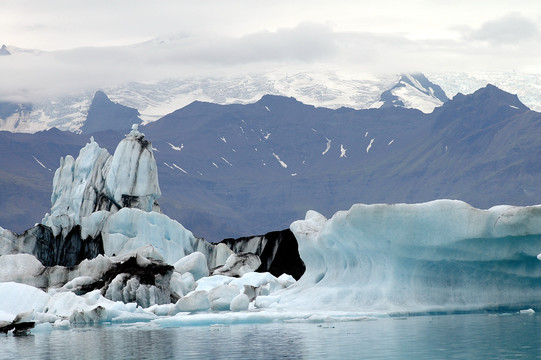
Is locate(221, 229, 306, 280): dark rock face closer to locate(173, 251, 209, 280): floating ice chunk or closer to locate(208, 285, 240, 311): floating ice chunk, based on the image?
locate(173, 251, 209, 280): floating ice chunk

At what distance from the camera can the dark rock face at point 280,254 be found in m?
64.0

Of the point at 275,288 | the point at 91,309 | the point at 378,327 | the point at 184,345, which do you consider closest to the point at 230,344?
the point at 184,345

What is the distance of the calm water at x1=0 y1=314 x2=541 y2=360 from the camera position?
2745 centimetres

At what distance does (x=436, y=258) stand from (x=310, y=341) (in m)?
10.00

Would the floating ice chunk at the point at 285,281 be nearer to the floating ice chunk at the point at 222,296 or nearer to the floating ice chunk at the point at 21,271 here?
the floating ice chunk at the point at 222,296

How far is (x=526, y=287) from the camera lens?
132 feet

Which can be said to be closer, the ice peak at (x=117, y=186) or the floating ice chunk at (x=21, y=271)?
the floating ice chunk at (x=21, y=271)

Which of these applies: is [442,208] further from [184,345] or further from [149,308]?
[149,308]

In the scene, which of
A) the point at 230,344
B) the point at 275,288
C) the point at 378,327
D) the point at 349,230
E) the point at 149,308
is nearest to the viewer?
the point at 230,344

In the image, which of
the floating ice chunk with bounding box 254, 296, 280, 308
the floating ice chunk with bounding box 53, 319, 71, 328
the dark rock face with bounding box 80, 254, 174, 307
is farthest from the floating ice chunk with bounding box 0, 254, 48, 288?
the floating ice chunk with bounding box 254, 296, 280, 308

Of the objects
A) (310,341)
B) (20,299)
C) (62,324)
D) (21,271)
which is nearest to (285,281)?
(21,271)

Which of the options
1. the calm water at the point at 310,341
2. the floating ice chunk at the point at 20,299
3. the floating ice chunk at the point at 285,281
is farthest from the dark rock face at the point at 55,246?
the calm water at the point at 310,341

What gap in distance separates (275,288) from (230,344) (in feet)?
66.9

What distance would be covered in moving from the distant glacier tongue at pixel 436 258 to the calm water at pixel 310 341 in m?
1.75
